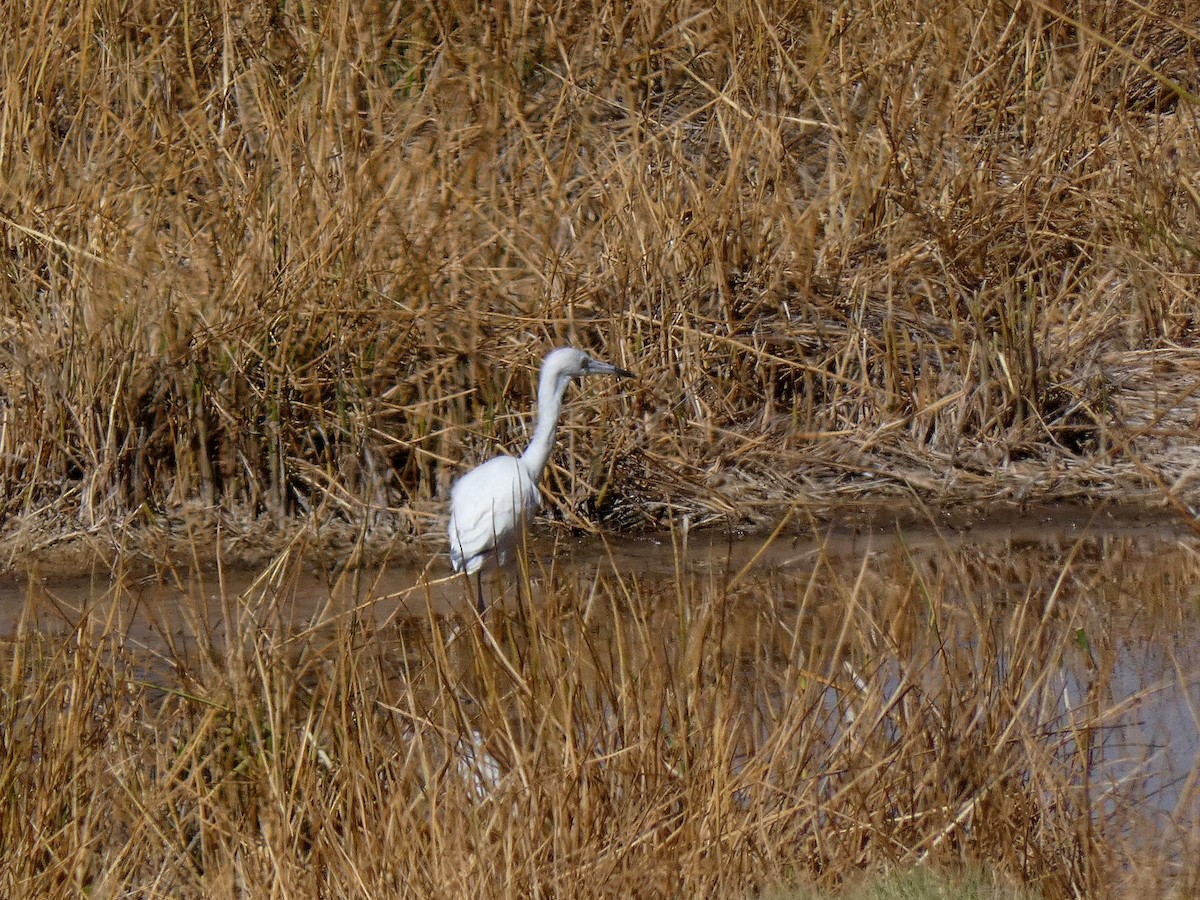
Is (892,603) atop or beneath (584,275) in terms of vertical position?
beneath

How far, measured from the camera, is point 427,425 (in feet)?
17.6

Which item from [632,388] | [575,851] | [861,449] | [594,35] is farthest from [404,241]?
[575,851]

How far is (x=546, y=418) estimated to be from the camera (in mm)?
4980

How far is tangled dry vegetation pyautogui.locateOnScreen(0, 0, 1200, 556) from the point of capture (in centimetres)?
521

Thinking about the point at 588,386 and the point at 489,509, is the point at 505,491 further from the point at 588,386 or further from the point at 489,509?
the point at 588,386

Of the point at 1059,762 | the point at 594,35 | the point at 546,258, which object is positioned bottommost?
the point at 1059,762

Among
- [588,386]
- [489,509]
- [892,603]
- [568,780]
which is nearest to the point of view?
[568,780]

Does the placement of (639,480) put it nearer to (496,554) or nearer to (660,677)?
(496,554)

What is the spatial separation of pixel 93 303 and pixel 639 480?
1.77m

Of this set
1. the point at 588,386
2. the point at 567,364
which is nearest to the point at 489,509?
the point at 567,364

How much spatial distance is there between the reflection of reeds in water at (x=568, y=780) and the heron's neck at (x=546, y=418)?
6.26 ft

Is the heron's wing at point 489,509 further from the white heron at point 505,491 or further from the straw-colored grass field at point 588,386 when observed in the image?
the straw-colored grass field at point 588,386

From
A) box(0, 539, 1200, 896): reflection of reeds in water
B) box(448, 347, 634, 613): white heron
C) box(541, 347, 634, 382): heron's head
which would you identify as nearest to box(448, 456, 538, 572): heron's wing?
box(448, 347, 634, 613): white heron

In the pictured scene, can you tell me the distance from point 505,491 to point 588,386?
1046mm
